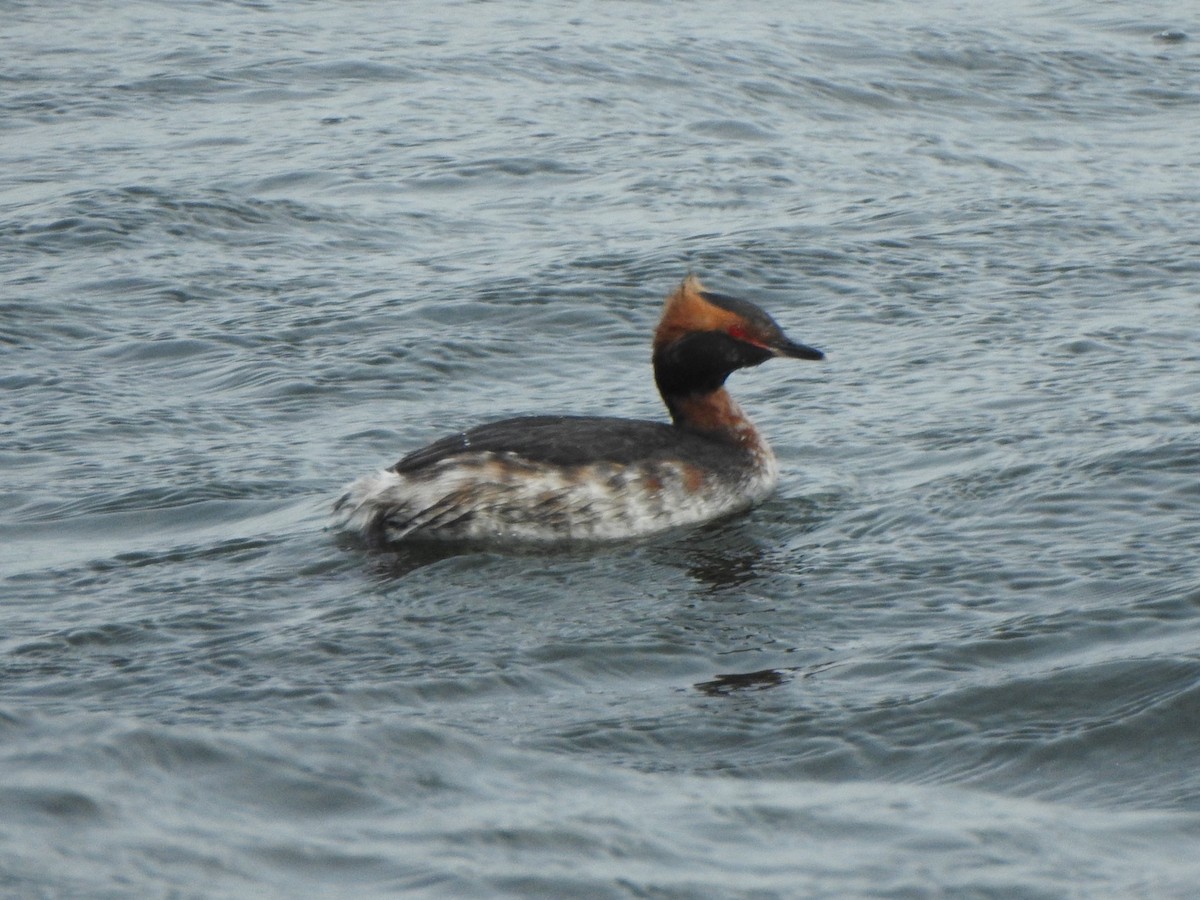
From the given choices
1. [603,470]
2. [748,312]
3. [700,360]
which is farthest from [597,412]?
[603,470]

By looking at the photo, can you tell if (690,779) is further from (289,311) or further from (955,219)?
(955,219)

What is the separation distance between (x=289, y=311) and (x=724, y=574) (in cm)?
438

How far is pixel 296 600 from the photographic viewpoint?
780 cm

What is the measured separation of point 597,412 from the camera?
1041 centimetres

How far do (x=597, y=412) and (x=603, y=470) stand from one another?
165 centimetres

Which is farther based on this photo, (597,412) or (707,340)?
(597,412)

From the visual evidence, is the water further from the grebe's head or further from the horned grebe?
the grebe's head

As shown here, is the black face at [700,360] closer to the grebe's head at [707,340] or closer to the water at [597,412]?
the grebe's head at [707,340]

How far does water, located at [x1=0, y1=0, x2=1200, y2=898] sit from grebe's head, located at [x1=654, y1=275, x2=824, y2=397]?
60 cm

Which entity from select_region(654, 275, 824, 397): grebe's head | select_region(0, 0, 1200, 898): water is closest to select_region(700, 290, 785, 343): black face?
select_region(654, 275, 824, 397): grebe's head

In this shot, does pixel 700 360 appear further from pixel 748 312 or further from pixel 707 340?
pixel 748 312

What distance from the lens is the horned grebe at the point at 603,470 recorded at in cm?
860

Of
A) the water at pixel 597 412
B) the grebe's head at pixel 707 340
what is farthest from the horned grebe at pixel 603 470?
the water at pixel 597 412

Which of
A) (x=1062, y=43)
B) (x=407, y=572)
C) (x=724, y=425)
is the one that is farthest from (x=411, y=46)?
(x=407, y=572)
